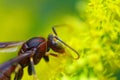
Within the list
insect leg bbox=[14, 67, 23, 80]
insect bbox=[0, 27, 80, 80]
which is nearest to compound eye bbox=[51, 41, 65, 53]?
insect bbox=[0, 27, 80, 80]

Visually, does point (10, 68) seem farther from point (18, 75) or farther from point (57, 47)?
point (57, 47)

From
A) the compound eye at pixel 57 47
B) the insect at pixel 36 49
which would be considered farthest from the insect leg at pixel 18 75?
the compound eye at pixel 57 47

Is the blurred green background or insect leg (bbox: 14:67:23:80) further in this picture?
insect leg (bbox: 14:67:23:80)

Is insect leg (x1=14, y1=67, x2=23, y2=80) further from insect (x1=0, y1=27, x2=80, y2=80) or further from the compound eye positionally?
the compound eye

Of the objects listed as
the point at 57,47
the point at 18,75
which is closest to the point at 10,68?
the point at 18,75

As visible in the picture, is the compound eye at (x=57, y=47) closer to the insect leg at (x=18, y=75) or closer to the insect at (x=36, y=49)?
the insect at (x=36, y=49)

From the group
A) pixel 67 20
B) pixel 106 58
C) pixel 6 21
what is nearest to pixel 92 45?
pixel 106 58

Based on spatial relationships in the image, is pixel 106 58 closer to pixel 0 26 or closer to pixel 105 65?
pixel 105 65

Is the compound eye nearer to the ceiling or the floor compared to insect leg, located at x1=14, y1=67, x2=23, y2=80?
nearer to the ceiling
